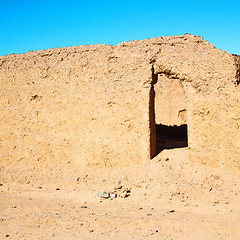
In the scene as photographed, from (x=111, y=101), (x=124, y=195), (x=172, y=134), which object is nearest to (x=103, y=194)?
(x=124, y=195)

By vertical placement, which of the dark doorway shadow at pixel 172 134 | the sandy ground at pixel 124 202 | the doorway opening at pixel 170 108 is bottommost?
the sandy ground at pixel 124 202

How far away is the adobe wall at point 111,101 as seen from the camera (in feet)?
19.2

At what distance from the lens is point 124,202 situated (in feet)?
17.3

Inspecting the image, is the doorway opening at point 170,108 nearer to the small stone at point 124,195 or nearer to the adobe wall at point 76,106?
the adobe wall at point 76,106

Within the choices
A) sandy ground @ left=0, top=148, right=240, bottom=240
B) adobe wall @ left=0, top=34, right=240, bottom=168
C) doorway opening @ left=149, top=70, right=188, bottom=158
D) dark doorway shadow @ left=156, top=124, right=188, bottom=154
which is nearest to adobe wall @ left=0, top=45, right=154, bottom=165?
adobe wall @ left=0, top=34, right=240, bottom=168

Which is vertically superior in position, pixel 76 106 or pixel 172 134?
pixel 76 106

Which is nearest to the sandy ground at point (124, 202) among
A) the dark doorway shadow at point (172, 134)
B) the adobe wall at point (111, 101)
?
the adobe wall at point (111, 101)

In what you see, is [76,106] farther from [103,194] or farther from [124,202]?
[124,202]

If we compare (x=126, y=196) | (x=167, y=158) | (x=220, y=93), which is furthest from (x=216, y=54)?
(x=126, y=196)

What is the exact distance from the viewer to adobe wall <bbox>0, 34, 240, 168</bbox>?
5844 mm

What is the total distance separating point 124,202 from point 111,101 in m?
2.28

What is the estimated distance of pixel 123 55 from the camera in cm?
646

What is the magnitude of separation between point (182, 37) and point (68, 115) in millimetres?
3104

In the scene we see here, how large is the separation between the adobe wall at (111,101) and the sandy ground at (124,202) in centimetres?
31
